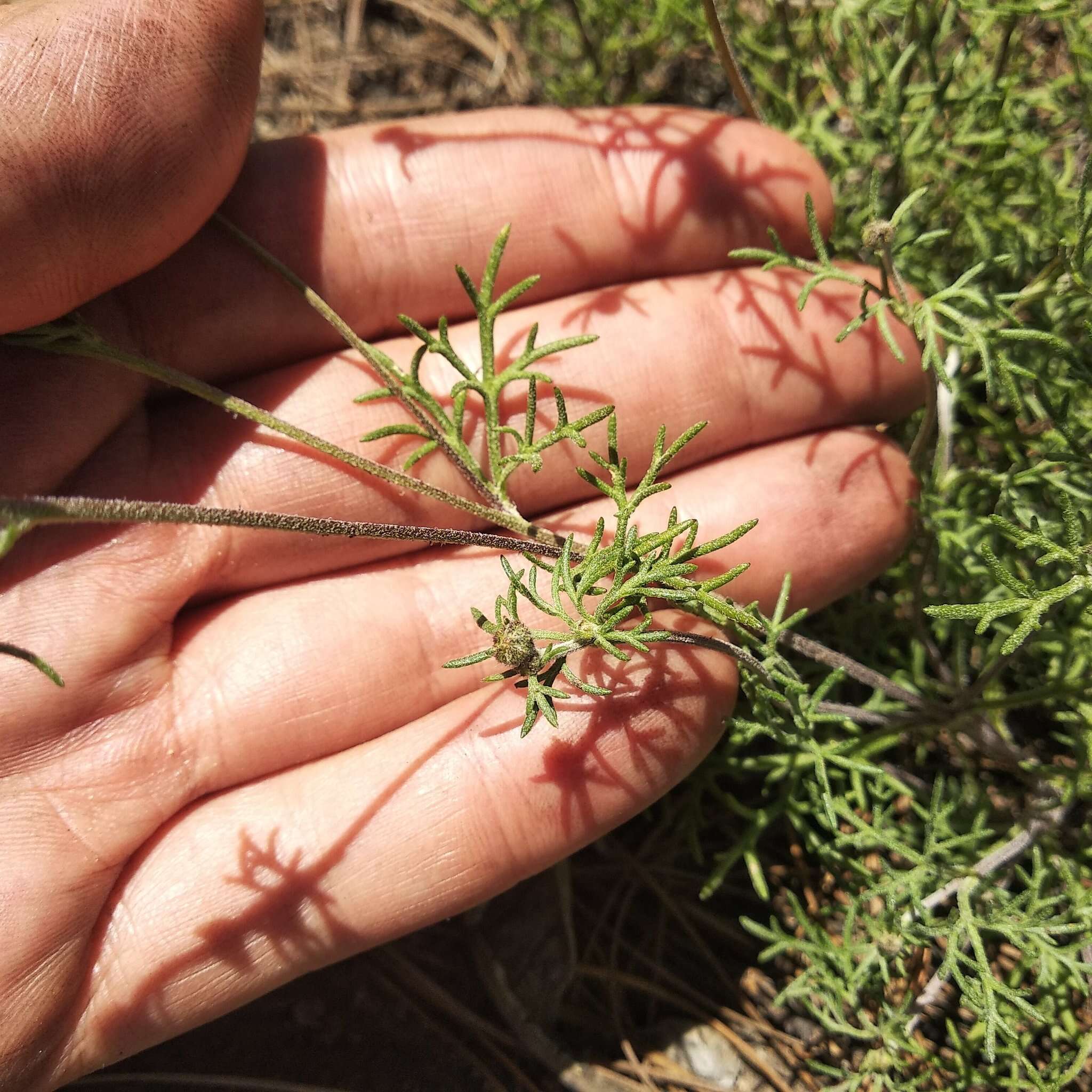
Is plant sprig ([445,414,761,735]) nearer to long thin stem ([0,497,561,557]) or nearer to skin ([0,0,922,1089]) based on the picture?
long thin stem ([0,497,561,557])

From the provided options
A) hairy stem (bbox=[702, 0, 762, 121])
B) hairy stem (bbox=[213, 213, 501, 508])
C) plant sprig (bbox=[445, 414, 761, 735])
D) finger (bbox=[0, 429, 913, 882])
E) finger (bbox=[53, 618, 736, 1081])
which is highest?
hairy stem (bbox=[702, 0, 762, 121])

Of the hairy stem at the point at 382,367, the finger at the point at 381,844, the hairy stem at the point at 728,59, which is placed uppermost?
the hairy stem at the point at 728,59

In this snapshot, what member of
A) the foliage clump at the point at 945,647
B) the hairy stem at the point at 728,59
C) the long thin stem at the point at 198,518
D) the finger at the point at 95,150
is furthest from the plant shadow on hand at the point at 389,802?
the hairy stem at the point at 728,59

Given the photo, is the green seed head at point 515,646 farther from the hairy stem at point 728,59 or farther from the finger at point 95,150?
the hairy stem at point 728,59

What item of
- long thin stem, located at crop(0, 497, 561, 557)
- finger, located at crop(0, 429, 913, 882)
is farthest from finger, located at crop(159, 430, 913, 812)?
long thin stem, located at crop(0, 497, 561, 557)

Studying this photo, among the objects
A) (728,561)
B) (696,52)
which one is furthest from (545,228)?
(696,52)

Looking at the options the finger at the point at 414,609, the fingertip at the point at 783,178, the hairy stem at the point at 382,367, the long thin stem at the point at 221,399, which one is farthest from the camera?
the fingertip at the point at 783,178
